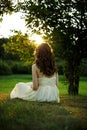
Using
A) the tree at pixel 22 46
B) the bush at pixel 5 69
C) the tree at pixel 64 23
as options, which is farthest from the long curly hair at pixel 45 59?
the bush at pixel 5 69

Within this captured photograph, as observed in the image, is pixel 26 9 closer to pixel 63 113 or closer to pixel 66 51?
pixel 66 51

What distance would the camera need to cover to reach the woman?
42.0 ft

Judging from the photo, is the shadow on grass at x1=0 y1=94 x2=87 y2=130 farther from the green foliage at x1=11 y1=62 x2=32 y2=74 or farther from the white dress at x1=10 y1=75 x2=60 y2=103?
the green foliage at x1=11 y1=62 x2=32 y2=74

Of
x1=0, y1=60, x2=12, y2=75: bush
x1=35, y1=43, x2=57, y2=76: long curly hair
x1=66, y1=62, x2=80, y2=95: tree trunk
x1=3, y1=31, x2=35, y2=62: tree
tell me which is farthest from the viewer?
x1=0, y1=60, x2=12, y2=75: bush

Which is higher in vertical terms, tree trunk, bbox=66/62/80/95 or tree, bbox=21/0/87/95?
tree, bbox=21/0/87/95

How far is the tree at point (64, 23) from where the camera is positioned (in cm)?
1831

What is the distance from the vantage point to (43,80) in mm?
13172

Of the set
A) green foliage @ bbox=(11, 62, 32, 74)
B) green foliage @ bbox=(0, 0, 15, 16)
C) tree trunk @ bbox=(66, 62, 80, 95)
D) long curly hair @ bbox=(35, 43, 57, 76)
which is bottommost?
green foliage @ bbox=(11, 62, 32, 74)

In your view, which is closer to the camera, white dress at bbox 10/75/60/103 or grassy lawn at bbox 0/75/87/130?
grassy lawn at bbox 0/75/87/130

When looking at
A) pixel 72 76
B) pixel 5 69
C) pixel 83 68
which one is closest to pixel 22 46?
pixel 72 76

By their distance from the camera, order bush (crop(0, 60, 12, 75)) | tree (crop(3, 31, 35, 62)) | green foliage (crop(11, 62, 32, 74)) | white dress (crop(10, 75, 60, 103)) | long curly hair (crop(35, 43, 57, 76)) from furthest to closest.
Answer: green foliage (crop(11, 62, 32, 74)), bush (crop(0, 60, 12, 75)), tree (crop(3, 31, 35, 62)), white dress (crop(10, 75, 60, 103)), long curly hair (crop(35, 43, 57, 76))

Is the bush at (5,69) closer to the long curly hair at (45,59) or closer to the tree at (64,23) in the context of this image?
the tree at (64,23)

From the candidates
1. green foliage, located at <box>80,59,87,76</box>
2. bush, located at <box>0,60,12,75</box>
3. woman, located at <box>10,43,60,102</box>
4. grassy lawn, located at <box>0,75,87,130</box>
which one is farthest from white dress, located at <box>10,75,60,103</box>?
bush, located at <box>0,60,12,75</box>

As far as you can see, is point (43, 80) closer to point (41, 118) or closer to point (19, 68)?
point (41, 118)
